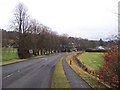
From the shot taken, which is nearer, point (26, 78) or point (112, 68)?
point (112, 68)

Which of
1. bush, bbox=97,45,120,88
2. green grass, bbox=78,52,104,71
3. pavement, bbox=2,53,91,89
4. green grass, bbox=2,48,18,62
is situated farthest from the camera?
green grass, bbox=2,48,18,62

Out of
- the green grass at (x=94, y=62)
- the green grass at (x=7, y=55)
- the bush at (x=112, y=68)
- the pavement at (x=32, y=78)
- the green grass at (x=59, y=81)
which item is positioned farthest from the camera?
the green grass at (x=7, y=55)

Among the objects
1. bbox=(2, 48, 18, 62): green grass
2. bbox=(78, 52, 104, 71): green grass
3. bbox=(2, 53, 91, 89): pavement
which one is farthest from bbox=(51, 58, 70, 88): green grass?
bbox=(2, 48, 18, 62): green grass

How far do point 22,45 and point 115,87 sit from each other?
68994 millimetres

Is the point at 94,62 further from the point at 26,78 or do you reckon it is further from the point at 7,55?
the point at 26,78

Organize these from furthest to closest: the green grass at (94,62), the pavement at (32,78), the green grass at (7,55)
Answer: the green grass at (7,55), the green grass at (94,62), the pavement at (32,78)

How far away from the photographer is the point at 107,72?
57.4 ft

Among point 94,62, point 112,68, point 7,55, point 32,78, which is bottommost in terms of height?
point 94,62

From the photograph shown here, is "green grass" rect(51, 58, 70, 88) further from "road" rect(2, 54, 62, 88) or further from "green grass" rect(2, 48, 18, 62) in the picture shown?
"green grass" rect(2, 48, 18, 62)

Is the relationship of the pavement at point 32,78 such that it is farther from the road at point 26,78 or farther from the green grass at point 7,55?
the green grass at point 7,55

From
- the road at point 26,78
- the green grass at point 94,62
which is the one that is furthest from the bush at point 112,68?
the road at point 26,78

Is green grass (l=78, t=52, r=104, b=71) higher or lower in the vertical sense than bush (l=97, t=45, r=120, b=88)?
lower

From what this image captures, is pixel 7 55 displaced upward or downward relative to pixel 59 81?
upward

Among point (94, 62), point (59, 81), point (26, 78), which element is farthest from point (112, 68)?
point (94, 62)
